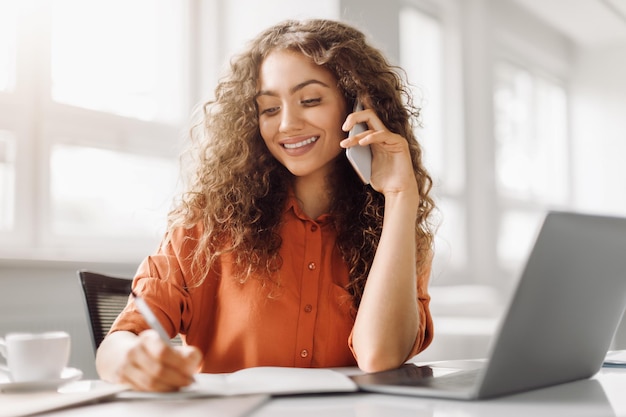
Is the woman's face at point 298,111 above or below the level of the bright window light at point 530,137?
below

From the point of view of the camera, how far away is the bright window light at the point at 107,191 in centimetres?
270

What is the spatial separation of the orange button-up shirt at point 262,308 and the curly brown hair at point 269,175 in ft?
0.10

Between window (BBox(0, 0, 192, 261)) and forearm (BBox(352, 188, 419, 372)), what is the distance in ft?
4.81

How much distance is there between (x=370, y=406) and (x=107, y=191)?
2277mm

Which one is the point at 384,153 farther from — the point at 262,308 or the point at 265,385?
the point at 265,385

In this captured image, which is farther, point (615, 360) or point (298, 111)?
point (298, 111)

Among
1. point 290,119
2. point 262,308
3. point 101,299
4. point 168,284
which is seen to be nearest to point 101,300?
point 101,299

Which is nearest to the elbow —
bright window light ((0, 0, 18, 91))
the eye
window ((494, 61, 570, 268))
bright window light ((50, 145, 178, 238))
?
the eye

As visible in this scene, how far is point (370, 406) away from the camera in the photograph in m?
0.82

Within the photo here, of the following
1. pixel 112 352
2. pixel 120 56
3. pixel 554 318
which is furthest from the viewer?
pixel 120 56

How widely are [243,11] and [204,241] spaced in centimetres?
209

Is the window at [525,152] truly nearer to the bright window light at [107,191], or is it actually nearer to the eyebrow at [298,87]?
the bright window light at [107,191]

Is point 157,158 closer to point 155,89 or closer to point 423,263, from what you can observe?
point 155,89

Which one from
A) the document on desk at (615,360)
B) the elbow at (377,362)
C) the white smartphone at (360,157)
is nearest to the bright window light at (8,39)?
the white smartphone at (360,157)
